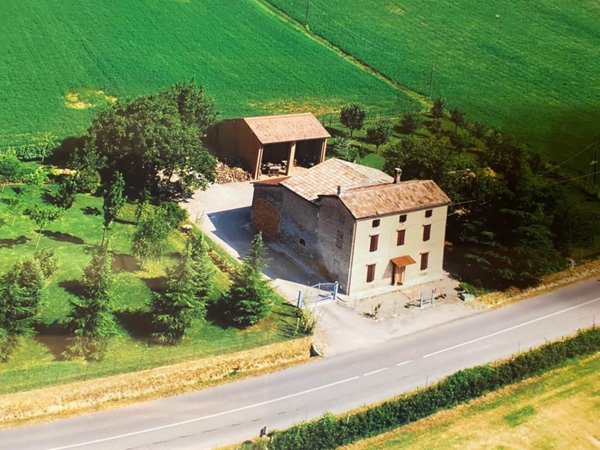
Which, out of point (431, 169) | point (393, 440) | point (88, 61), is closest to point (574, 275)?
point (431, 169)

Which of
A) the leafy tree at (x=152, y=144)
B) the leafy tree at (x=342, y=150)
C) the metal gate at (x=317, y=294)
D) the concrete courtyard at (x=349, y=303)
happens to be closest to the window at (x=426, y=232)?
the concrete courtyard at (x=349, y=303)

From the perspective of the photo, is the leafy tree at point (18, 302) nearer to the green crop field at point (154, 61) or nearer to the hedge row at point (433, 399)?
the hedge row at point (433, 399)

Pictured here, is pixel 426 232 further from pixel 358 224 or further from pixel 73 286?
pixel 73 286

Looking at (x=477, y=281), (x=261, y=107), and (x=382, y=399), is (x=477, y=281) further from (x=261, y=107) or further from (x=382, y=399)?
(x=261, y=107)

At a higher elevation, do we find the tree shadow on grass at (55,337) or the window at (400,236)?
the window at (400,236)

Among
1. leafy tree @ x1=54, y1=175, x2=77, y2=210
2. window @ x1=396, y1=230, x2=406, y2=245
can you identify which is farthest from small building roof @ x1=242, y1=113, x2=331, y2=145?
window @ x1=396, y1=230, x2=406, y2=245

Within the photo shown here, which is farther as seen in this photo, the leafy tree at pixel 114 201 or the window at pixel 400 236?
the leafy tree at pixel 114 201
